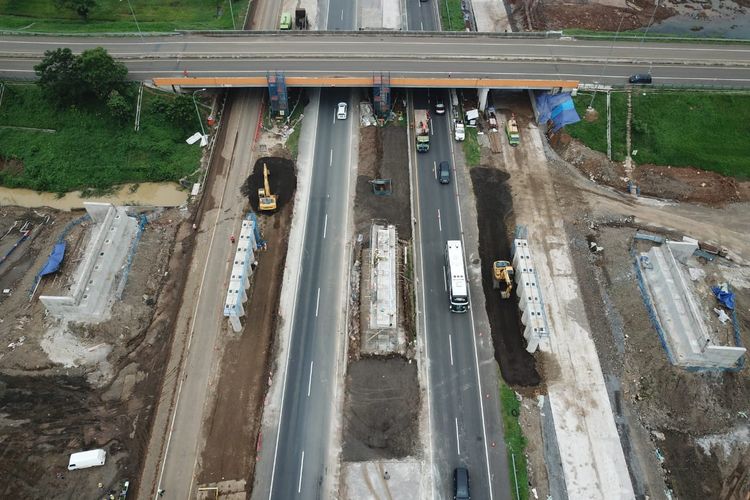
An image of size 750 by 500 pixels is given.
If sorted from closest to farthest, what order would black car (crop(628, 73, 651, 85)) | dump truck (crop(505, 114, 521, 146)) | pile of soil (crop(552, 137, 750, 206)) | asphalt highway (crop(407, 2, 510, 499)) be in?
asphalt highway (crop(407, 2, 510, 499)) < pile of soil (crop(552, 137, 750, 206)) < dump truck (crop(505, 114, 521, 146)) < black car (crop(628, 73, 651, 85))

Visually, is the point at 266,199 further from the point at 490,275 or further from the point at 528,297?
the point at 528,297

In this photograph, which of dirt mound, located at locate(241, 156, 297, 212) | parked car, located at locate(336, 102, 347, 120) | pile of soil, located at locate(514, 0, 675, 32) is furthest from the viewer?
pile of soil, located at locate(514, 0, 675, 32)

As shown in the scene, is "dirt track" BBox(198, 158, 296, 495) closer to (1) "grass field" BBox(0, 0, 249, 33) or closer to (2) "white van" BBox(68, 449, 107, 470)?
(2) "white van" BBox(68, 449, 107, 470)

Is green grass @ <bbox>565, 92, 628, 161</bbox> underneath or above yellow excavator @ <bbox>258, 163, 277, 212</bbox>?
above

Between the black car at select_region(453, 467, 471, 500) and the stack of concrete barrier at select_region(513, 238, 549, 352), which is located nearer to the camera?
the black car at select_region(453, 467, 471, 500)

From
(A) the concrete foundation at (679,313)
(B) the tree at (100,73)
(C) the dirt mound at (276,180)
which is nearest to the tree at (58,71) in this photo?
(B) the tree at (100,73)

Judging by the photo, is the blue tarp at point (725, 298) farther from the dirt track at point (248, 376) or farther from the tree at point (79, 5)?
the tree at point (79, 5)

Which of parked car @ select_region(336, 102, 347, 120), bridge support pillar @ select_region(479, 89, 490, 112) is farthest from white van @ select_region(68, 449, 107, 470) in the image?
bridge support pillar @ select_region(479, 89, 490, 112)

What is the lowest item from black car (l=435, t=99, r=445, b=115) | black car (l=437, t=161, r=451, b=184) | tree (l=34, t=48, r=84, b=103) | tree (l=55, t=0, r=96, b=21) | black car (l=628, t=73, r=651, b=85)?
black car (l=437, t=161, r=451, b=184)
